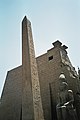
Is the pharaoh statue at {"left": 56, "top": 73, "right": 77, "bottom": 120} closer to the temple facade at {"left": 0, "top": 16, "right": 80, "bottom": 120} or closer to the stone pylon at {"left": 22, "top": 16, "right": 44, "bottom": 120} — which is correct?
the temple facade at {"left": 0, "top": 16, "right": 80, "bottom": 120}

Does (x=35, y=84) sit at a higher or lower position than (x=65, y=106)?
higher

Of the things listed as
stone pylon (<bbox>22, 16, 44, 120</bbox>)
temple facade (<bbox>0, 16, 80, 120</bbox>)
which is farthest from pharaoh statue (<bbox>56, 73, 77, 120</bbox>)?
stone pylon (<bbox>22, 16, 44, 120</bbox>)

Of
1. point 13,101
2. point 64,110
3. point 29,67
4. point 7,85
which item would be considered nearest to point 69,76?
point 64,110

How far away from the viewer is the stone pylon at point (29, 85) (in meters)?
6.03

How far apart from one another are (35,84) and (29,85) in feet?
1.13

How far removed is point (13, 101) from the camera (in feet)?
39.1

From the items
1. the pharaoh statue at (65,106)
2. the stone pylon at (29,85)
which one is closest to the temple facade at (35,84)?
the stone pylon at (29,85)

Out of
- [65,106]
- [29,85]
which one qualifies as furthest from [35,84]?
[65,106]

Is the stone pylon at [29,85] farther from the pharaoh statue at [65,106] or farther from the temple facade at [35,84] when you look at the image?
the pharaoh statue at [65,106]

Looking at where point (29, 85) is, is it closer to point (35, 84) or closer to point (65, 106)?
point (35, 84)

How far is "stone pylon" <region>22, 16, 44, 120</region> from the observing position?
6.03 metres

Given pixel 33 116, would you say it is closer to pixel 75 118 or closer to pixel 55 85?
pixel 75 118

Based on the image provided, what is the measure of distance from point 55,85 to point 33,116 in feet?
13.4

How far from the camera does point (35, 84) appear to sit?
6.71 meters
